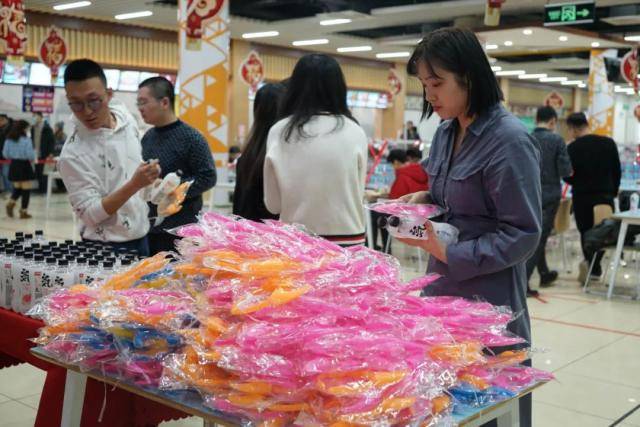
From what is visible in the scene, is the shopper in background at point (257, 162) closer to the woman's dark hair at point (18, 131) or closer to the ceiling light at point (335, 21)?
the woman's dark hair at point (18, 131)

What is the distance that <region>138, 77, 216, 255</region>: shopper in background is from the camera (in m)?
3.65

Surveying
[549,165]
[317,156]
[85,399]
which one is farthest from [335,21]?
[85,399]

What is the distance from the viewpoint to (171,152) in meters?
3.66

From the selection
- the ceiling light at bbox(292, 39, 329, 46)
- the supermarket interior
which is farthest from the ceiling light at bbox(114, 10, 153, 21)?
the supermarket interior

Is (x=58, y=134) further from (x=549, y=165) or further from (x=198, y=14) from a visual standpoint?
(x=549, y=165)

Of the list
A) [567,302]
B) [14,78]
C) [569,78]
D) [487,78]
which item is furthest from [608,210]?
[569,78]

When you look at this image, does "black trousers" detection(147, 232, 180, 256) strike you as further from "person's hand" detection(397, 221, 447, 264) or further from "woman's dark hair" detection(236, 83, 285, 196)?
"person's hand" detection(397, 221, 447, 264)

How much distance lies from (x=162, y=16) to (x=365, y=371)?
15409 millimetres

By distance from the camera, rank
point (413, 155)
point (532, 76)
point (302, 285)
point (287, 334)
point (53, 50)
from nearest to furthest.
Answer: point (287, 334), point (302, 285), point (413, 155), point (53, 50), point (532, 76)

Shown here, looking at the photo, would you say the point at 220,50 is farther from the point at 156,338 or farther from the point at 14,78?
the point at 14,78

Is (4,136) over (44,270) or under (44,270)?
under

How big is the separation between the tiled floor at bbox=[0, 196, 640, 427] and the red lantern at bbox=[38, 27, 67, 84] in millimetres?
10276

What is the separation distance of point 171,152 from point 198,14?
185 inches

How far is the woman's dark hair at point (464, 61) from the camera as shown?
75.5 inches
